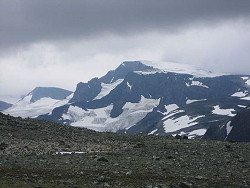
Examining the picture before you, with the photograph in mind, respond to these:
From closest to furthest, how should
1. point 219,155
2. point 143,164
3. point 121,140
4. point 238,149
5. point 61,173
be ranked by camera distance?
point 61,173, point 143,164, point 219,155, point 238,149, point 121,140

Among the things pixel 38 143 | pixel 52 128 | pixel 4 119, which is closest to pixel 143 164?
pixel 38 143

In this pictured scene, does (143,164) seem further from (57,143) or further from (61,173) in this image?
(57,143)

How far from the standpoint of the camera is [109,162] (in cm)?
3731

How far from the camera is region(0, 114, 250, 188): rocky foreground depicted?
29.3 meters

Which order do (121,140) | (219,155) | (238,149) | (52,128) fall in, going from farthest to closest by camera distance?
(52,128), (121,140), (238,149), (219,155)

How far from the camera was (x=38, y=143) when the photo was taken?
48844 millimetres

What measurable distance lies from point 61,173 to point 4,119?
3286cm

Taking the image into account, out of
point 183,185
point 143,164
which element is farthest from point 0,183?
point 143,164

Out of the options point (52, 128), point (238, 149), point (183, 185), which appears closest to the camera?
point (183, 185)

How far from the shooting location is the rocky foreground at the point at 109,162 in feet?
96.1

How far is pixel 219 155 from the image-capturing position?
139 feet

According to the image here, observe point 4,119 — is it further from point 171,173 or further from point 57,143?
point 171,173

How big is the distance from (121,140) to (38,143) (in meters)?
11.8

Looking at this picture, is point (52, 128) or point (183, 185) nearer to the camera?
point (183, 185)
